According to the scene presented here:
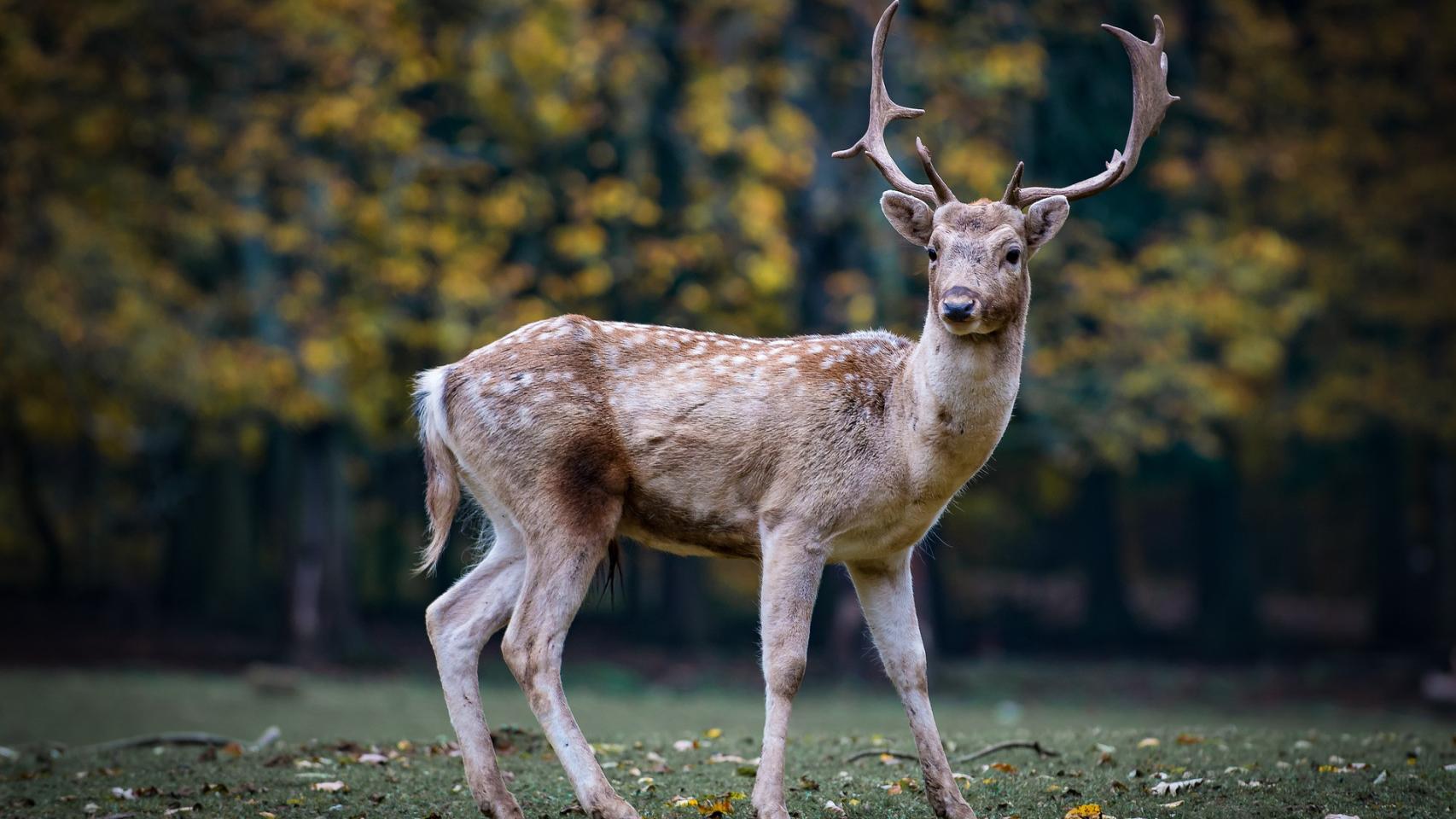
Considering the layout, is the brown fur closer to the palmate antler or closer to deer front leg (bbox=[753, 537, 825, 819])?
deer front leg (bbox=[753, 537, 825, 819])

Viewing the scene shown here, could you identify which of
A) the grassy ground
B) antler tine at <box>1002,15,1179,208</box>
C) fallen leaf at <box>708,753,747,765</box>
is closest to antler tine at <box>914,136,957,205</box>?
antler tine at <box>1002,15,1179,208</box>

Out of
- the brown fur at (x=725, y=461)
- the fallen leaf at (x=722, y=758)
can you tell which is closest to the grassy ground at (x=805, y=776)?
the fallen leaf at (x=722, y=758)

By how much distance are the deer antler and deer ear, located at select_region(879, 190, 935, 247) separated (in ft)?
0.35

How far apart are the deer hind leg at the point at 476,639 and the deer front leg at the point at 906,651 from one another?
1.52 m

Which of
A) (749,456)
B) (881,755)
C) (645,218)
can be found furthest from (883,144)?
(645,218)

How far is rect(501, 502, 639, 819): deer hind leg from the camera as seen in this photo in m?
6.33

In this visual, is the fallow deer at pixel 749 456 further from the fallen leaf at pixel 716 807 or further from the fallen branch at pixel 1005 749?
the fallen branch at pixel 1005 749

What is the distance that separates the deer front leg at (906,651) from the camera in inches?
254

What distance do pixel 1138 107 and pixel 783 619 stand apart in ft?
9.15

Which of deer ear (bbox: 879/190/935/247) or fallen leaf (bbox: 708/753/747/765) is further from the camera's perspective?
fallen leaf (bbox: 708/753/747/765)

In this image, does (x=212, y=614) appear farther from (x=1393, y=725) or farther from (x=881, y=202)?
(x=881, y=202)

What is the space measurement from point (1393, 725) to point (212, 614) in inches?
625

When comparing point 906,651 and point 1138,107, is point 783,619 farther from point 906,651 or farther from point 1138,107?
point 1138,107

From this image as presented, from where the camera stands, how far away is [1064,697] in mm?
18797
